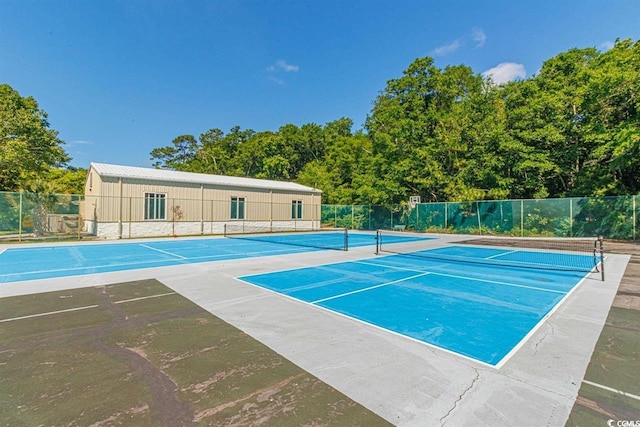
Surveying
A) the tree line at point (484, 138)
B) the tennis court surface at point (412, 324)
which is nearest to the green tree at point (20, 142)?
the tree line at point (484, 138)

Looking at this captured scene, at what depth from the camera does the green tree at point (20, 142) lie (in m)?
19.5

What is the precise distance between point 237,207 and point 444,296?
22115 mm

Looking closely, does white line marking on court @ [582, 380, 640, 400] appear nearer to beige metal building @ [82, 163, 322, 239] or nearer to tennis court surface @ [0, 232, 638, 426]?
tennis court surface @ [0, 232, 638, 426]

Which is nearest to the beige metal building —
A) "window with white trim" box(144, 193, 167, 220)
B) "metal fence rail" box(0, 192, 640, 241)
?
"window with white trim" box(144, 193, 167, 220)

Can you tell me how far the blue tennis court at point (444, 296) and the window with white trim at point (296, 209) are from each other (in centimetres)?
1970

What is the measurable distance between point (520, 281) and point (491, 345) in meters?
5.15

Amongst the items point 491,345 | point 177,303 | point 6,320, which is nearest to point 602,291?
point 491,345

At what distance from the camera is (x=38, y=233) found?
19078 millimetres

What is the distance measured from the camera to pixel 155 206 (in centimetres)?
2188

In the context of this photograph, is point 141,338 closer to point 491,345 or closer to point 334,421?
point 334,421

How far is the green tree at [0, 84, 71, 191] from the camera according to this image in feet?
64.1

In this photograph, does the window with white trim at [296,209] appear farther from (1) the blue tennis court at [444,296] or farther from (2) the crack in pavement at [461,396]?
(2) the crack in pavement at [461,396]

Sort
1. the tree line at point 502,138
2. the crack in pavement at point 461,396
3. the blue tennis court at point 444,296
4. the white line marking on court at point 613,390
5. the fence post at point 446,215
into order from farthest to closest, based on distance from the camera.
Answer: the fence post at point 446,215 < the tree line at point 502,138 < the blue tennis court at point 444,296 < the white line marking on court at point 613,390 < the crack in pavement at point 461,396

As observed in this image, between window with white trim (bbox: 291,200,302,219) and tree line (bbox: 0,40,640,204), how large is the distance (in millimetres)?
6897
